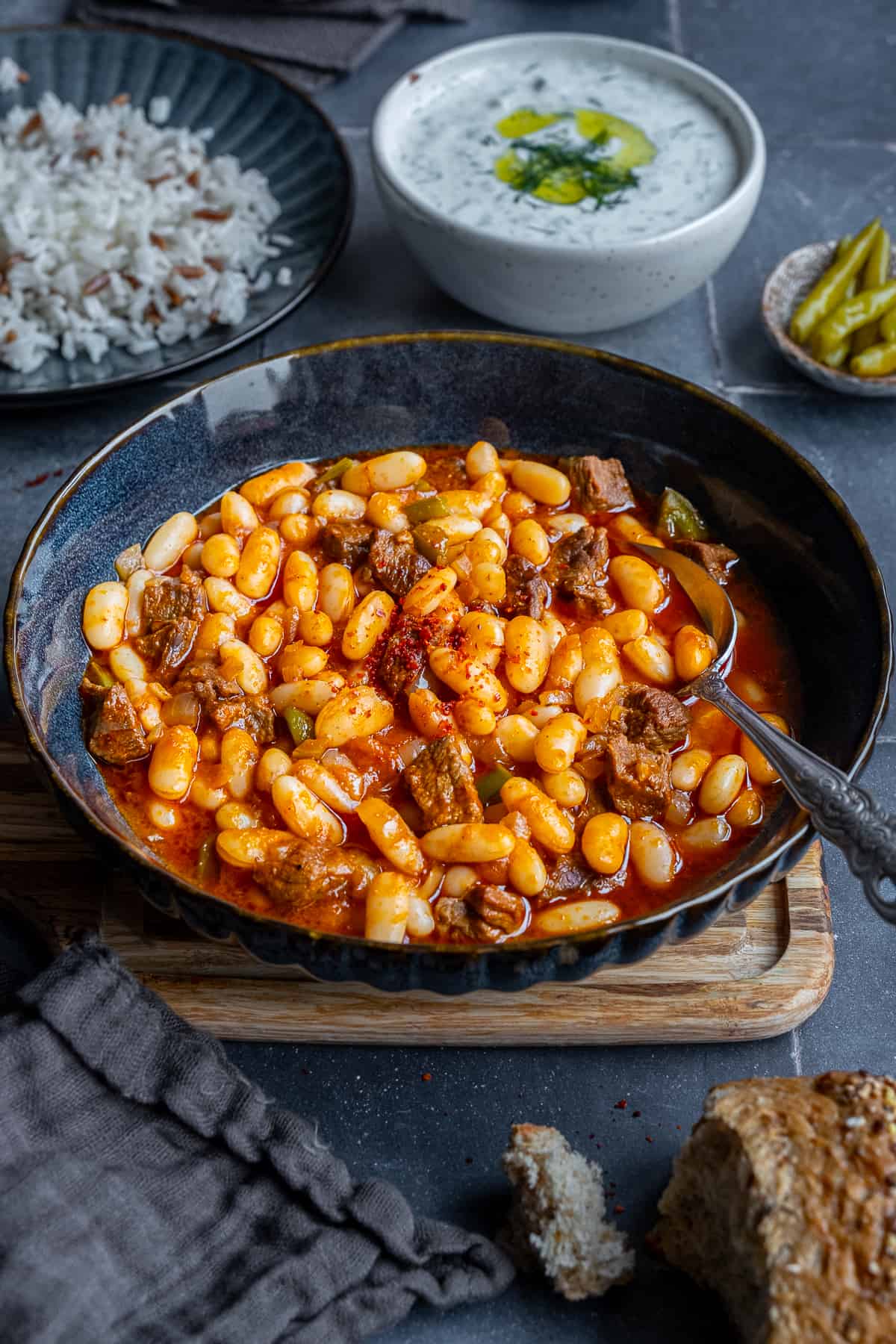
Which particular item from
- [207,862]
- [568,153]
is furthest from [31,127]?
[207,862]

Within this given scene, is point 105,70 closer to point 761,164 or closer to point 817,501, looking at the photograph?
point 761,164

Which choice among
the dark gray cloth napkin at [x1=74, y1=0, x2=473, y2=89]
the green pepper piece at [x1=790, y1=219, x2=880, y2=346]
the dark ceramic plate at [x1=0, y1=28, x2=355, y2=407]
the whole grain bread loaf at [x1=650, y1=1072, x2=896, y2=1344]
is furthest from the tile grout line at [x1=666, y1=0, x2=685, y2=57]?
the whole grain bread loaf at [x1=650, y1=1072, x2=896, y2=1344]

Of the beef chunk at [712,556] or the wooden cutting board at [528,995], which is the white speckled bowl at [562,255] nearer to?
the beef chunk at [712,556]

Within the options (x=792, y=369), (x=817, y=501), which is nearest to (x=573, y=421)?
(x=817, y=501)

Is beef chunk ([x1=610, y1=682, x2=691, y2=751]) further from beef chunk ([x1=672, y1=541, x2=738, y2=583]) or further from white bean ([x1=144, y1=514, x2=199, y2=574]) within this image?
white bean ([x1=144, y1=514, x2=199, y2=574])

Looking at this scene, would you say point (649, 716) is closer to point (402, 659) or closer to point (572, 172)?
point (402, 659)

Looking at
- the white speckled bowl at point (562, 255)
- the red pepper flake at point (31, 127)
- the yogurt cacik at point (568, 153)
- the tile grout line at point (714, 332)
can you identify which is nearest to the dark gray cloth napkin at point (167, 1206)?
the white speckled bowl at point (562, 255)
